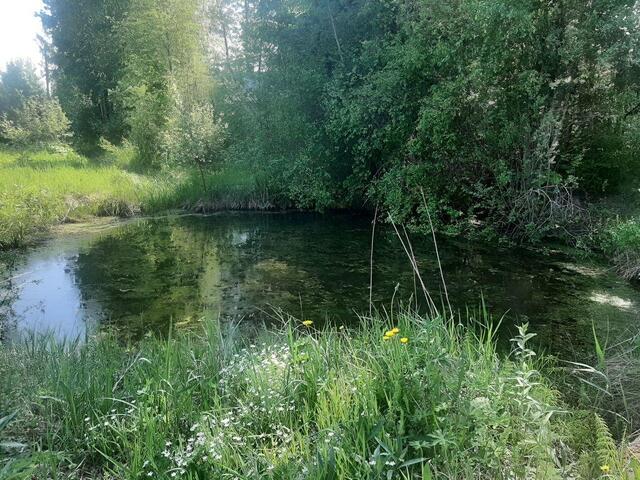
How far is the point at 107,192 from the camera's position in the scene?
1386cm

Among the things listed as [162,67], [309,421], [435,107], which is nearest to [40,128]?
[162,67]

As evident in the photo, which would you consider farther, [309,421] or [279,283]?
[279,283]

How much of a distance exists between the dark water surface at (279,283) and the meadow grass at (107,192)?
149cm

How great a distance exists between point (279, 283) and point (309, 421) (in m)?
5.29

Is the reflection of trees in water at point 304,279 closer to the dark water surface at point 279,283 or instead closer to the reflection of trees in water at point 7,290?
the dark water surface at point 279,283

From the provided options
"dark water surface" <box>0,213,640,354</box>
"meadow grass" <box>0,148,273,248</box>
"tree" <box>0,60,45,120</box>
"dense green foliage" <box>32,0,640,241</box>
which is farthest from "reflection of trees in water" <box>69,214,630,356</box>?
"tree" <box>0,60,45,120</box>

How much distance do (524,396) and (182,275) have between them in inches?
274

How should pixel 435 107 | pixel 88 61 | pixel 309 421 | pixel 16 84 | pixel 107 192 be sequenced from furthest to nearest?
pixel 16 84, pixel 88 61, pixel 107 192, pixel 435 107, pixel 309 421

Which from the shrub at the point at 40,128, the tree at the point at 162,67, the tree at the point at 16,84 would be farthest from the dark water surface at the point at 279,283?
the tree at the point at 16,84

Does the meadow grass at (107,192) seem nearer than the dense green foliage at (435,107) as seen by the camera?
No

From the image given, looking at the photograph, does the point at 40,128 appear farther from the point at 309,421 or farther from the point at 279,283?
the point at 309,421

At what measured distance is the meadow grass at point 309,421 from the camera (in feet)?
7.52

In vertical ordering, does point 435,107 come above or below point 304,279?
above

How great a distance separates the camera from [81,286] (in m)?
7.91
